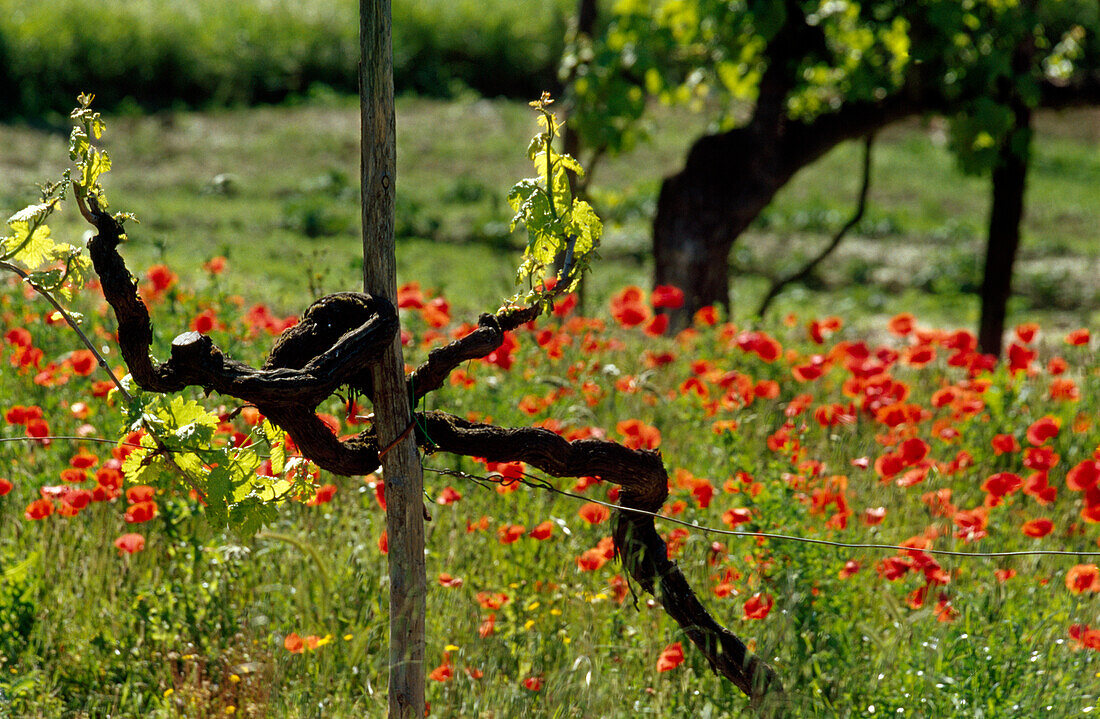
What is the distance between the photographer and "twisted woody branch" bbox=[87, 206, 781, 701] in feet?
5.72

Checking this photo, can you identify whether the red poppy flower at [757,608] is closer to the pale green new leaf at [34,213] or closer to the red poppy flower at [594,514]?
the red poppy flower at [594,514]

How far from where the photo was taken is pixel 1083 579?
8.22 ft

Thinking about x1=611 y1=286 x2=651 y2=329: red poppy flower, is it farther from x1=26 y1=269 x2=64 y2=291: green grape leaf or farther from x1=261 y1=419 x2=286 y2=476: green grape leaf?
x1=26 y1=269 x2=64 y2=291: green grape leaf

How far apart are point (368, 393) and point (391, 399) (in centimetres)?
6

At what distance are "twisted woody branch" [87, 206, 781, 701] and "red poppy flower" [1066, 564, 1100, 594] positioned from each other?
808mm

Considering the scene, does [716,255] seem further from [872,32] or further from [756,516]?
[756,516]

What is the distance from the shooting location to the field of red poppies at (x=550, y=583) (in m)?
2.38

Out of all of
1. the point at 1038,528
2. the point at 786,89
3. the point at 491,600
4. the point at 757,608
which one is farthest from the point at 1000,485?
the point at 786,89

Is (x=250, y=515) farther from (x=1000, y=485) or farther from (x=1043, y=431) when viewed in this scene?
(x=1043, y=431)

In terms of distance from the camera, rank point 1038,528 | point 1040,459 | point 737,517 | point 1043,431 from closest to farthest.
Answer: point 737,517 < point 1038,528 < point 1040,459 < point 1043,431

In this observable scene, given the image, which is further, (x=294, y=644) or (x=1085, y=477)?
(x=1085, y=477)

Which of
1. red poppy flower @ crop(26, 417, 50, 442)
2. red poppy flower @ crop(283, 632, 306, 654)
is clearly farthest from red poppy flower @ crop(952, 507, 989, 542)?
red poppy flower @ crop(26, 417, 50, 442)

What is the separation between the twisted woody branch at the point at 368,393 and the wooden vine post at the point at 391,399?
0.05 meters

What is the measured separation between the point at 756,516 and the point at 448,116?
497 inches
